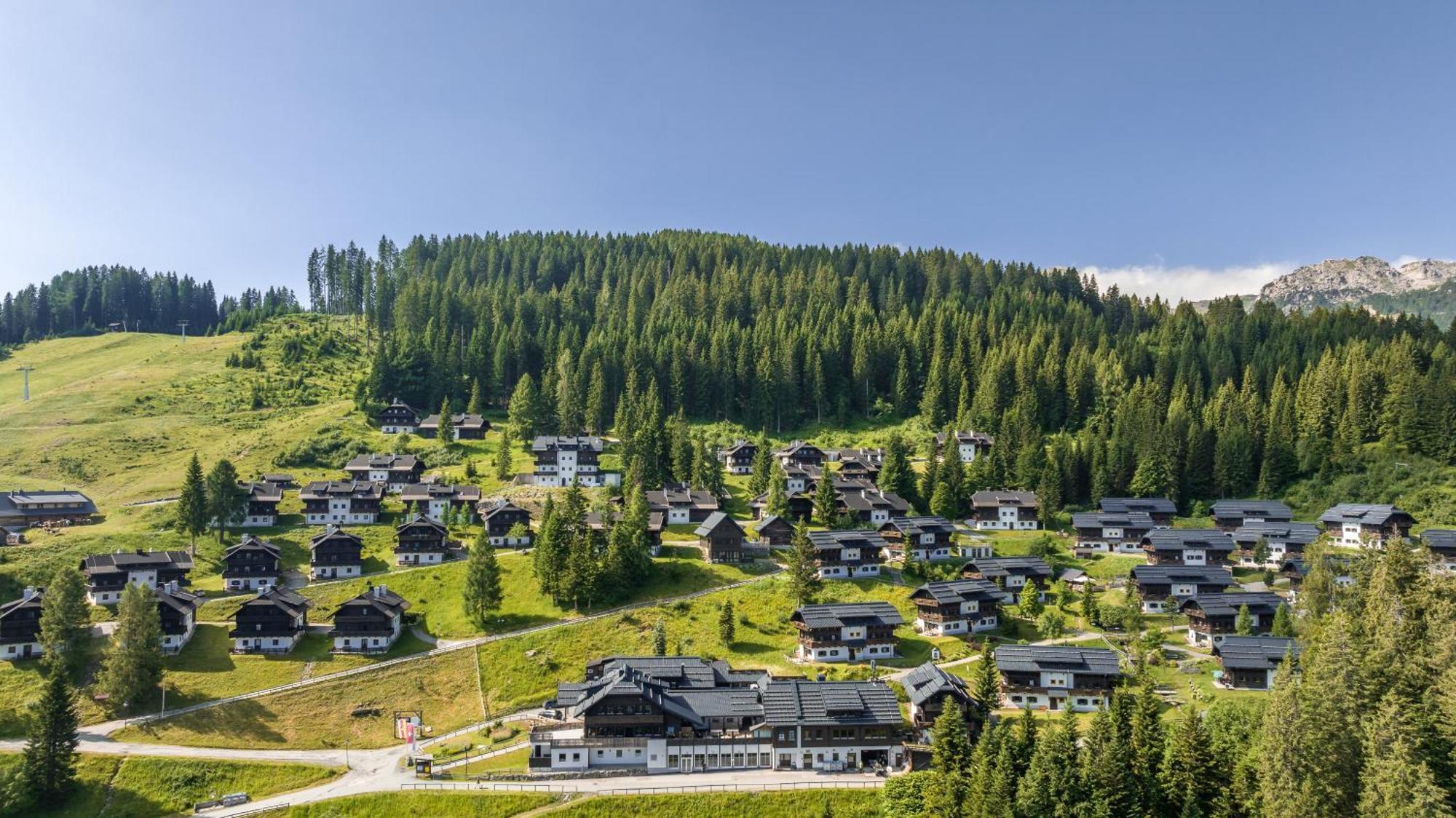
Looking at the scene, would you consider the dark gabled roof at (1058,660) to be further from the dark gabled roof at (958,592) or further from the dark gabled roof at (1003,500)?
the dark gabled roof at (1003,500)

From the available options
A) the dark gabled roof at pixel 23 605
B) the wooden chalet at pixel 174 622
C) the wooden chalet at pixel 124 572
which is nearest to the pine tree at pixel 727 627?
the wooden chalet at pixel 174 622

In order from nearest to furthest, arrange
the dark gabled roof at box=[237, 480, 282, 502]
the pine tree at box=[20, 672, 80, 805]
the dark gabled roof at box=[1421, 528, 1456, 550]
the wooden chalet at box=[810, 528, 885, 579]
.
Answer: the pine tree at box=[20, 672, 80, 805]
the dark gabled roof at box=[1421, 528, 1456, 550]
the wooden chalet at box=[810, 528, 885, 579]
the dark gabled roof at box=[237, 480, 282, 502]

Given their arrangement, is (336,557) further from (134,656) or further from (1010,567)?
(1010,567)

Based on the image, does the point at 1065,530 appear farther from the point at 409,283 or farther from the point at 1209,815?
the point at 409,283

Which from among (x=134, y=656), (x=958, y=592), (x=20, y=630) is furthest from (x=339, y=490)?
(x=958, y=592)

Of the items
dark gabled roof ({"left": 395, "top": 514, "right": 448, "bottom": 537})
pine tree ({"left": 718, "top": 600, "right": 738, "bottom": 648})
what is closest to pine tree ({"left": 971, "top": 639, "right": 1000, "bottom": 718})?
pine tree ({"left": 718, "top": 600, "right": 738, "bottom": 648})

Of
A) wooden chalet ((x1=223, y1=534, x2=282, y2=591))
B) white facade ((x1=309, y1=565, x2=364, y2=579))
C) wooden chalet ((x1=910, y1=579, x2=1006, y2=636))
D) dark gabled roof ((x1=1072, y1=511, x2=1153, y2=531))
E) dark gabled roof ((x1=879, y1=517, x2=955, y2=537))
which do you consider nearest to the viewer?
wooden chalet ((x1=910, y1=579, x2=1006, y2=636))

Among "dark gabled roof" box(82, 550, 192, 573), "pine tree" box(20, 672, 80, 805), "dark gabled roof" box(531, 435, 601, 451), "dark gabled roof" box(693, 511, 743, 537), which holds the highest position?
A: "dark gabled roof" box(531, 435, 601, 451)

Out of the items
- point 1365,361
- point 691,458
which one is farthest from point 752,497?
point 1365,361

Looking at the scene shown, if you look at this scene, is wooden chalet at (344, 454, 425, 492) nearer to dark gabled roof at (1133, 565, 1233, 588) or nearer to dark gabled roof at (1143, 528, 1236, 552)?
dark gabled roof at (1133, 565, 1233, 588)
